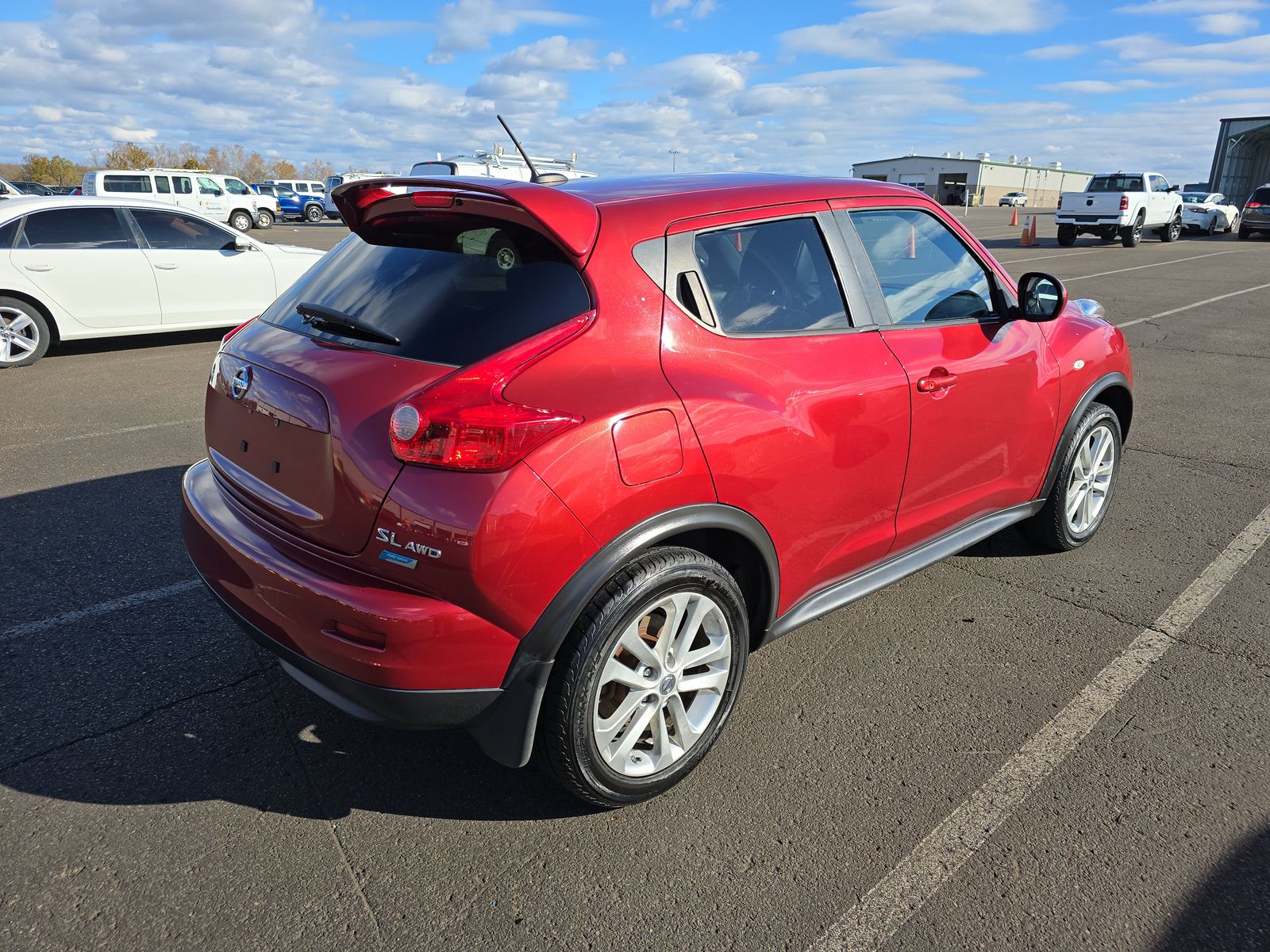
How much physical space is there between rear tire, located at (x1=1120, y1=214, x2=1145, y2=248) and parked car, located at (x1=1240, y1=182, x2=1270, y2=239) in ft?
20.8

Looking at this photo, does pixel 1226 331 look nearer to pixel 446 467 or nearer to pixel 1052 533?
pixel 1052 533

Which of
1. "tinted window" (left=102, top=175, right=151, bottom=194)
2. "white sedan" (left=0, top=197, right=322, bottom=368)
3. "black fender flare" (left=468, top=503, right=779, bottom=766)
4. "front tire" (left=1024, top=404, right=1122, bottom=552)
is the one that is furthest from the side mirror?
"tinted window" (left=102, top=175, right=151, bottom=194)

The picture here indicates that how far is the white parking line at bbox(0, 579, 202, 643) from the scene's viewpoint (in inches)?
140

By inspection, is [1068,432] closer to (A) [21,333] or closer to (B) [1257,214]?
(A) [21,333]

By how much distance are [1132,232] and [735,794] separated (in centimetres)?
2888

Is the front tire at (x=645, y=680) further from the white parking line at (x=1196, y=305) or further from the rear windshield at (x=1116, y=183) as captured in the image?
the rear windshield at (x=1116, y=183)

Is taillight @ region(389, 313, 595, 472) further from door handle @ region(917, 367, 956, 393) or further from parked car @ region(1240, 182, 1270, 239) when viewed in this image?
parked car @ region(1240, 182, 1270, 239)

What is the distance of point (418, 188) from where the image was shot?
2619mm

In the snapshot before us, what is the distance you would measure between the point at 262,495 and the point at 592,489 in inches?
41.0

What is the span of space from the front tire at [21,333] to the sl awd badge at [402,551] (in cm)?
827

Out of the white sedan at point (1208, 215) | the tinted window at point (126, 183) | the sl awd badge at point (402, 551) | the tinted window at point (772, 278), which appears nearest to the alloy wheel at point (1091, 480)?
the tinted window at point (772, 278)

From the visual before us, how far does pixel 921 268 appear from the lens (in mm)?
3447

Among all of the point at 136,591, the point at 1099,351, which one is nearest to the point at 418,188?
the point at 136,591

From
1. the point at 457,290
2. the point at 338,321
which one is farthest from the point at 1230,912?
the point at 338,321
